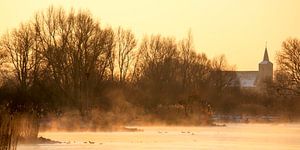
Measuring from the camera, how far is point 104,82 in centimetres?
5406

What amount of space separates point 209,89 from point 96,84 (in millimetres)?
24484

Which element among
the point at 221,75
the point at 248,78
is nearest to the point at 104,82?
the point at 221,75

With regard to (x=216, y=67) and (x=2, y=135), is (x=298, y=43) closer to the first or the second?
(x=216, y=67)

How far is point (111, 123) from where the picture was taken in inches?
1608

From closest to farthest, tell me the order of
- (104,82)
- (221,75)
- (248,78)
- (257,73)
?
(104,82) → (221,75) → (248,78) → (257,73)

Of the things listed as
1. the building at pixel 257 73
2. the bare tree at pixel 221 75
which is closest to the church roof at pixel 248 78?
the building at pixel 257 73

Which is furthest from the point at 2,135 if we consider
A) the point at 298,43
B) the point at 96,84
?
the point at 298,43

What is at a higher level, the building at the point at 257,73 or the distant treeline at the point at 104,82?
the building at the point at 257,73

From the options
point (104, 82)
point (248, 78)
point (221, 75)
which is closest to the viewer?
point (104, 82)

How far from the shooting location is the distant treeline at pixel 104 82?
3966 cm

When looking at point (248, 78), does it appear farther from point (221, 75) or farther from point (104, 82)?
point (104, 82)

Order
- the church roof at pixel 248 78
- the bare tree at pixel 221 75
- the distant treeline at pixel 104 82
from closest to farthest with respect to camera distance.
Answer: the distant treeline at pixel 104 82 < the bare tree at pixel 221 75 < the church roof at pixel 248 78

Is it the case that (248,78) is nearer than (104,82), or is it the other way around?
(104,82)

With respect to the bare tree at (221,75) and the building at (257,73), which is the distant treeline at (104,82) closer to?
the bare tree at (221,75)
